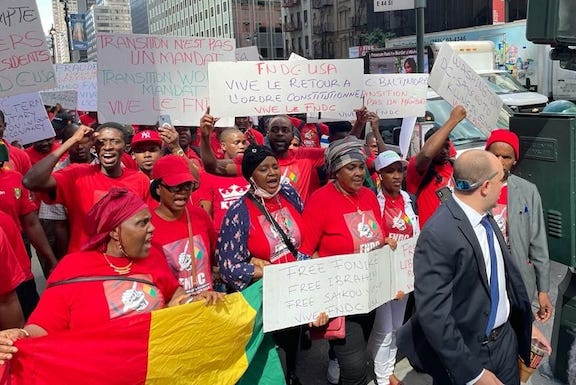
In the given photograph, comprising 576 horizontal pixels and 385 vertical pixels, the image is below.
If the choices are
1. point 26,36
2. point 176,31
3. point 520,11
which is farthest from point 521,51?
point 176,31

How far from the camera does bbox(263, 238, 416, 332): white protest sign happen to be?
3.17 metres

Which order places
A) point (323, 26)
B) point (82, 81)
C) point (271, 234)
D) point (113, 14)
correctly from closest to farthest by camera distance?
1. point (271, 234)
2. point (82, 81)
3. point (323, 26)
4. point (113, 14)

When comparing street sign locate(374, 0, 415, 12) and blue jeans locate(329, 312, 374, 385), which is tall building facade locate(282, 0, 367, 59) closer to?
street sign locate(374, 0, 415, 12)

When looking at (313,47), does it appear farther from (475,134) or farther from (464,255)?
(464,255)

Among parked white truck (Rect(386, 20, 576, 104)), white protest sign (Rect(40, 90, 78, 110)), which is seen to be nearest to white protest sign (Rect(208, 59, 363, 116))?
white protest sign (Rect(40, 90, 78, 110))

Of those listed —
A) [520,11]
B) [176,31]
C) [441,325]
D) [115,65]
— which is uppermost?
[176,31]

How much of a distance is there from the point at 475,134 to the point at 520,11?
30.9 m

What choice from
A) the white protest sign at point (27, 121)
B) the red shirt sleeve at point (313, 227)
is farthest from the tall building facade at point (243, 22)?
the red shirt sleeve at point (313, 227)

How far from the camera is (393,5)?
8.20 meters

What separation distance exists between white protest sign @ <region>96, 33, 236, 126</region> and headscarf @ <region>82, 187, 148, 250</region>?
173 cm

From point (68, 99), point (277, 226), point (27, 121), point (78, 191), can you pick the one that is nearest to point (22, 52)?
point (78, 191)

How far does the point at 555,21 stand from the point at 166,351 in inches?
102

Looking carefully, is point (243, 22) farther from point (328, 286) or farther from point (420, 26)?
point (328, 286)

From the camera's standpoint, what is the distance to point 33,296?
3.93m
